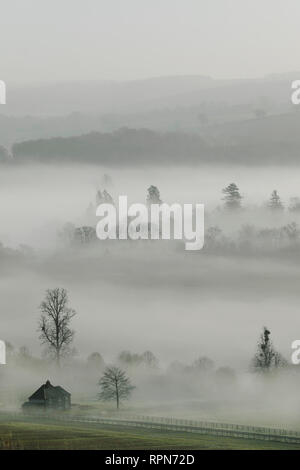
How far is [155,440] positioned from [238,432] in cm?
1383

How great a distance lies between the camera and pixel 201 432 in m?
197

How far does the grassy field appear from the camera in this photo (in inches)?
7224

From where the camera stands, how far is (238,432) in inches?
7800

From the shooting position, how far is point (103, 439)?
188 m

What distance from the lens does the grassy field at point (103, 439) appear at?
184 meters
